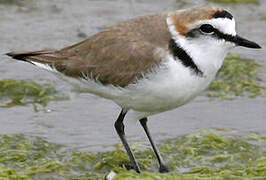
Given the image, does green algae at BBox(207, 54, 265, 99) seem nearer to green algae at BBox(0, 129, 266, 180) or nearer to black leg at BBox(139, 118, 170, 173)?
green algae at BBox(0, 129, 266, 180)

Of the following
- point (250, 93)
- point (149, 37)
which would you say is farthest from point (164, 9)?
point (149, 37)

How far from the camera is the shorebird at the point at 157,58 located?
18.7 ft

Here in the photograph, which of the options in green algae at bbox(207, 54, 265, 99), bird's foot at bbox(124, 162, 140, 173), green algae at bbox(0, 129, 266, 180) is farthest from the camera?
green algae at bbox(207, 54, 265, 99)

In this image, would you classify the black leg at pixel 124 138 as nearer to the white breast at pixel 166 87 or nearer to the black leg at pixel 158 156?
the black leg at pixel 158 156

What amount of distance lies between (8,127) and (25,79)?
1389 millimetres

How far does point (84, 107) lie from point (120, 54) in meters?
1.95

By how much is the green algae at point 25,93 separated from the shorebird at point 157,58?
1821mm

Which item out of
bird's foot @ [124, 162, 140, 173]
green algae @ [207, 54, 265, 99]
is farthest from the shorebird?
green algae @ [207, 54, 265, 99]

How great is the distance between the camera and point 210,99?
26.5ft

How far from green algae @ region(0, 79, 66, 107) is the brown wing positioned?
66.6 inches

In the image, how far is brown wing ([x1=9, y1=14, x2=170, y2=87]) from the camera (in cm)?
584

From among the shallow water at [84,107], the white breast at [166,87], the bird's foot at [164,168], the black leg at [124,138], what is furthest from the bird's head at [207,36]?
the shallow water at [84,107]

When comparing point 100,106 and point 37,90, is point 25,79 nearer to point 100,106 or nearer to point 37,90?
point 37,90

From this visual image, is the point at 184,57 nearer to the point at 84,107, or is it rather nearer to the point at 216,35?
the point at 216,35
